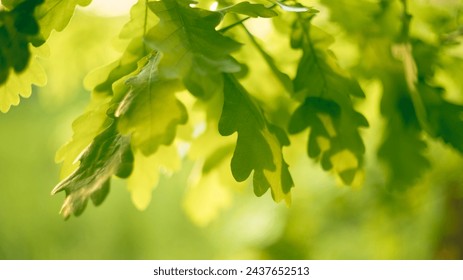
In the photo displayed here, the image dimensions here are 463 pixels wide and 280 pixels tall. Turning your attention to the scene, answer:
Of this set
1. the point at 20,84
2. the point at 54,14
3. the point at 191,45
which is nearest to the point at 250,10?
the point at 191,45

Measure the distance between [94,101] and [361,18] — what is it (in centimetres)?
65

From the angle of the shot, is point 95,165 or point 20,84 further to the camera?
point 20,84

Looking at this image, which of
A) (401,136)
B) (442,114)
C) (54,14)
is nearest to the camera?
(54,14)

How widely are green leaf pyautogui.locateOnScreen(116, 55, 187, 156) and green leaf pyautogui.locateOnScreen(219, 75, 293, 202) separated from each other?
9cm

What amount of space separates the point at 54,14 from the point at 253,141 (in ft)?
1.38

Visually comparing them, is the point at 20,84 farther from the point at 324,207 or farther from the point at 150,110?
the point at 324,207

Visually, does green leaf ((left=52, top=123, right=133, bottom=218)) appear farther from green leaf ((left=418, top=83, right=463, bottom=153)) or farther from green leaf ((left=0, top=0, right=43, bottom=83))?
green leaf ((left=418, top=83, right=463, bottom=153))

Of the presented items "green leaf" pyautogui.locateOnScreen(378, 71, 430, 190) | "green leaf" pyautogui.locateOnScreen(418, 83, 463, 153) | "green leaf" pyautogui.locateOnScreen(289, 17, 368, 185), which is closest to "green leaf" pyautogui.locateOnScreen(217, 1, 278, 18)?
"green leaf" pyautogui.locateOnScreen(289, 17, 368, 185)

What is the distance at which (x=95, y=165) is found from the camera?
38.0 inches

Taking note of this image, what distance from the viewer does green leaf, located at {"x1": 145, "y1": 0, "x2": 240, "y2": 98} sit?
87 centimetres

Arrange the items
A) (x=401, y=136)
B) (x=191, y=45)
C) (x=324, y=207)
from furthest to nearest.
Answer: (x=324, y=207) < (x=401, y=136) < (x=191, y=45)
